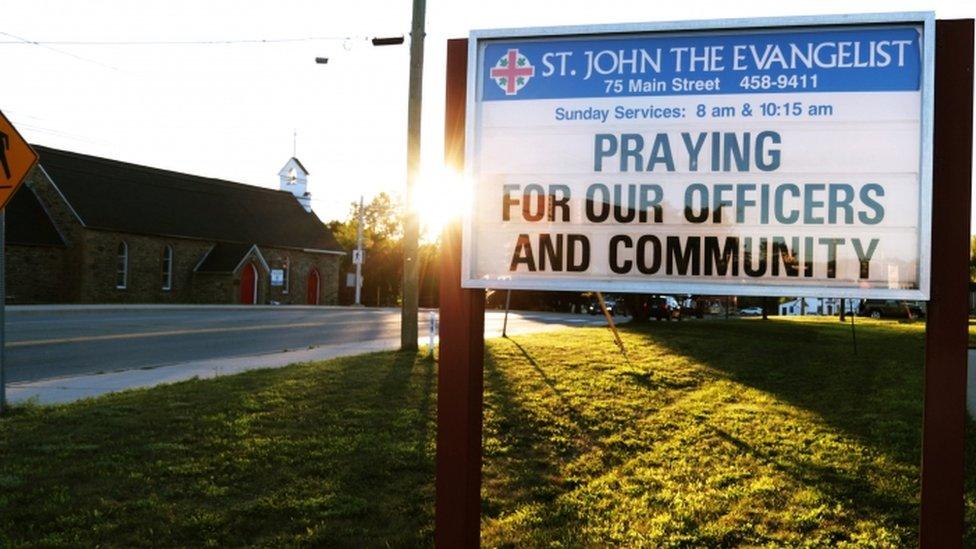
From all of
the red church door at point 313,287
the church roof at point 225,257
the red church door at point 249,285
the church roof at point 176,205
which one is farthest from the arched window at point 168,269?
the red church door at point 313,287

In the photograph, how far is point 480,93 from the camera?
4.59 m

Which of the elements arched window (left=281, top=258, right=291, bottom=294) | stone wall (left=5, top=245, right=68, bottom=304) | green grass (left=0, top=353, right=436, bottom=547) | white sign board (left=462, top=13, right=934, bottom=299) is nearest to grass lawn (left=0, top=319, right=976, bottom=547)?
green grass (left=0, top=353, right=436, bottom=547)

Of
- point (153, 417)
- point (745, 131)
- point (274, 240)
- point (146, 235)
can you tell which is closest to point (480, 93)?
point (745, 131)

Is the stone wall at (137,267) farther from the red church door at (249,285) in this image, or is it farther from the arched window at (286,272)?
the arched window at (286,272)

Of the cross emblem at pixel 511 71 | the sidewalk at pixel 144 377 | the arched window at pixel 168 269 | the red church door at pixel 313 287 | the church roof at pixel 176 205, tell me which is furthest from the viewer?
the red church door at pixel 313 287

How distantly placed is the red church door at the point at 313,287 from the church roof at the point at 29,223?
57.4 ft

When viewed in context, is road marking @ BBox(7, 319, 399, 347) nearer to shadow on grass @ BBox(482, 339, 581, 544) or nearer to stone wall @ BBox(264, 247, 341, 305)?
shadow on grass @ BBox(482, 339, 581, 544)

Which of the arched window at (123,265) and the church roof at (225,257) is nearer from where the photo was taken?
the arched window at (123,265)

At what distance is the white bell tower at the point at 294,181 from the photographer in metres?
61.6

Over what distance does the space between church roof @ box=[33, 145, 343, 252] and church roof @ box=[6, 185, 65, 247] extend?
1.55 meters

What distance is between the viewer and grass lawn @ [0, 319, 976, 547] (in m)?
5.26

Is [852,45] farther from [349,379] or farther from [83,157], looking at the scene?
[83,157]

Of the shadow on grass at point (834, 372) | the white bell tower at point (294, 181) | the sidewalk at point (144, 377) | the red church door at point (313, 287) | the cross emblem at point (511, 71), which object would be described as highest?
the white bell tower at point (294, 181)

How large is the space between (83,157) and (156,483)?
45305mm
